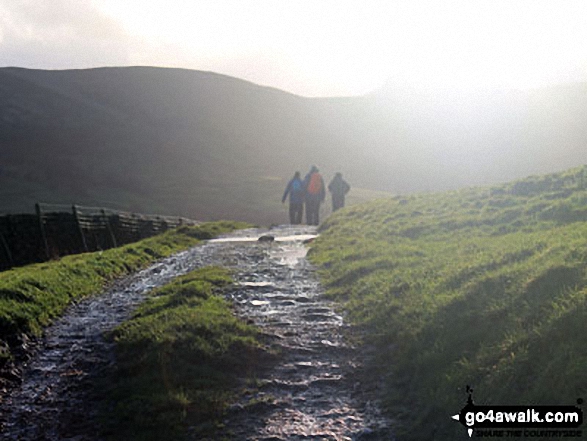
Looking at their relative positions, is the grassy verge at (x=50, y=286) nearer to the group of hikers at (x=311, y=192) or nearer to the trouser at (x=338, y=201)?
the group of hikers at (x=311, y=192)

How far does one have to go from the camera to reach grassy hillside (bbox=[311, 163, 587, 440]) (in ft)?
21.0

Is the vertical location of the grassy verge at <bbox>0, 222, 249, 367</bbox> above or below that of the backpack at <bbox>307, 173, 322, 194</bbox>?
below

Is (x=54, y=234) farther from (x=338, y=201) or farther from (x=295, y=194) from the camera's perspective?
(x=338, y=201)

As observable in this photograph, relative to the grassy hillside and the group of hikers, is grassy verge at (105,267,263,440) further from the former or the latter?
the group of hikers

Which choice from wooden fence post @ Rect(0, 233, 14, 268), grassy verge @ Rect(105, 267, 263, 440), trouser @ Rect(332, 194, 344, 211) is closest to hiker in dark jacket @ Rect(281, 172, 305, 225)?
trouser @ Rect(332, 194, 344, 211)

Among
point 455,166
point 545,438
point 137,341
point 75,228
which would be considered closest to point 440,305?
point 545,438

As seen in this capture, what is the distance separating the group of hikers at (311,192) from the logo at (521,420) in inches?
1008

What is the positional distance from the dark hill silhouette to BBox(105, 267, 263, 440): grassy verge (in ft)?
214

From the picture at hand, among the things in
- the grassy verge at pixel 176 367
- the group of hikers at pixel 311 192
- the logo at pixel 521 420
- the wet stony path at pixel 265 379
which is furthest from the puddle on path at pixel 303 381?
the group of hikers at pixel 311 192

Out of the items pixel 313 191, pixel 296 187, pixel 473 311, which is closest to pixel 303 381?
pixel 473 311

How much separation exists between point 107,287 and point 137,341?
21.2 ft

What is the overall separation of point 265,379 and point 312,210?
25934mm

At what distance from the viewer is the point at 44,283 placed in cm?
1310

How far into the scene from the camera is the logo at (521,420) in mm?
5422
